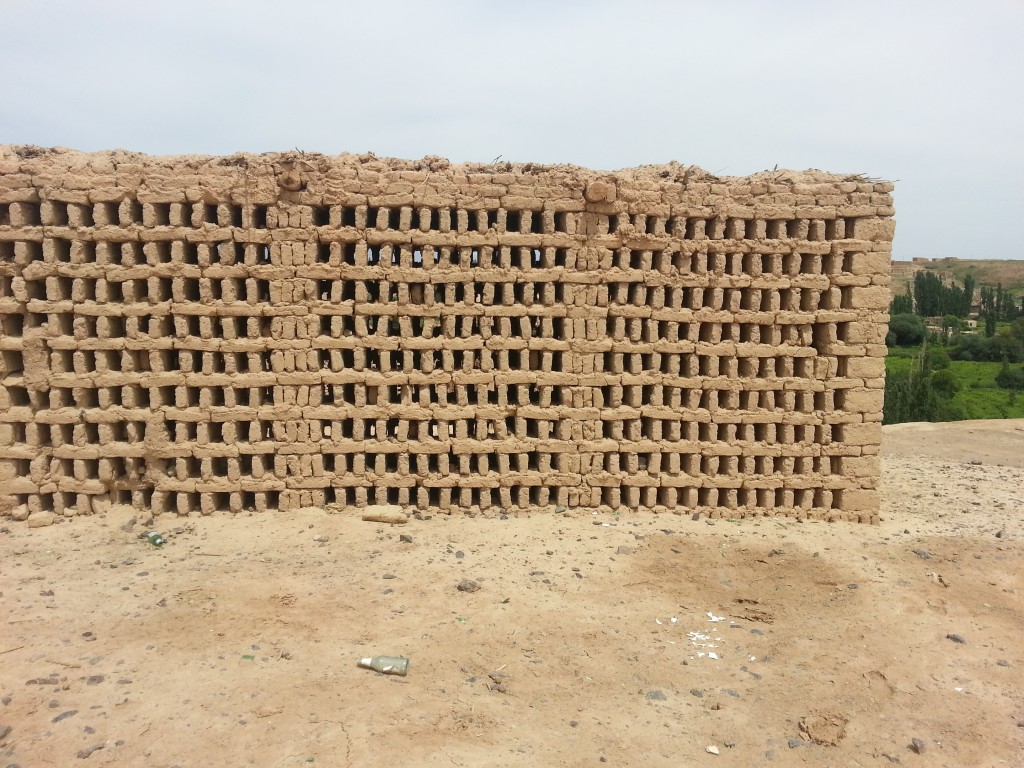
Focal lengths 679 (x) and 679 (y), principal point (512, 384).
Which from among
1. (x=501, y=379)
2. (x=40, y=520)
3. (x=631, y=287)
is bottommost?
(x=40, y=520)

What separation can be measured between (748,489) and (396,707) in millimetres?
4691

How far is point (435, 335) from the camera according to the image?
24.1 feet

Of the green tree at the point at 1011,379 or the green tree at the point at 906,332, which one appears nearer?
the green tree at the point at 1011,379

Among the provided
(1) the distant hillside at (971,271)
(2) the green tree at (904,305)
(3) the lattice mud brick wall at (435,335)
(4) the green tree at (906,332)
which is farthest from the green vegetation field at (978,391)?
(3) the lattice mud brick wall at (435,335)

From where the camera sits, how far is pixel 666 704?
14.4ft

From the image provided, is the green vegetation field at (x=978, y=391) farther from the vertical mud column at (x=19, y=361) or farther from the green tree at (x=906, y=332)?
the vertical mud column at (x=19, y=361)

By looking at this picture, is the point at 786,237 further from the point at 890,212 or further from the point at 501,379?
the point at 501,379

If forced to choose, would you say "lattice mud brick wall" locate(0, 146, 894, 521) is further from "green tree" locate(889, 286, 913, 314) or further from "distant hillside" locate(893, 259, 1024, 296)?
"distant hillside" locate(893, 259, 1024, 296)

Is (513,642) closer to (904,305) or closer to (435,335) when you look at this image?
(435,335)

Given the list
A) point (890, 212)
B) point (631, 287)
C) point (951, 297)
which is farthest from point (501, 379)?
point (951, 297)

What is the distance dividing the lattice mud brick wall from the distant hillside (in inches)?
2485

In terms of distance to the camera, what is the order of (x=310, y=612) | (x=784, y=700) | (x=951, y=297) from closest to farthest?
(x=784, y=700), (x=310, y=612), (x=951, y=297)

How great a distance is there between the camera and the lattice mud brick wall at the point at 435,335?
669cm

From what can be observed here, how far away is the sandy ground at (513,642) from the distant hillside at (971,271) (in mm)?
64513
